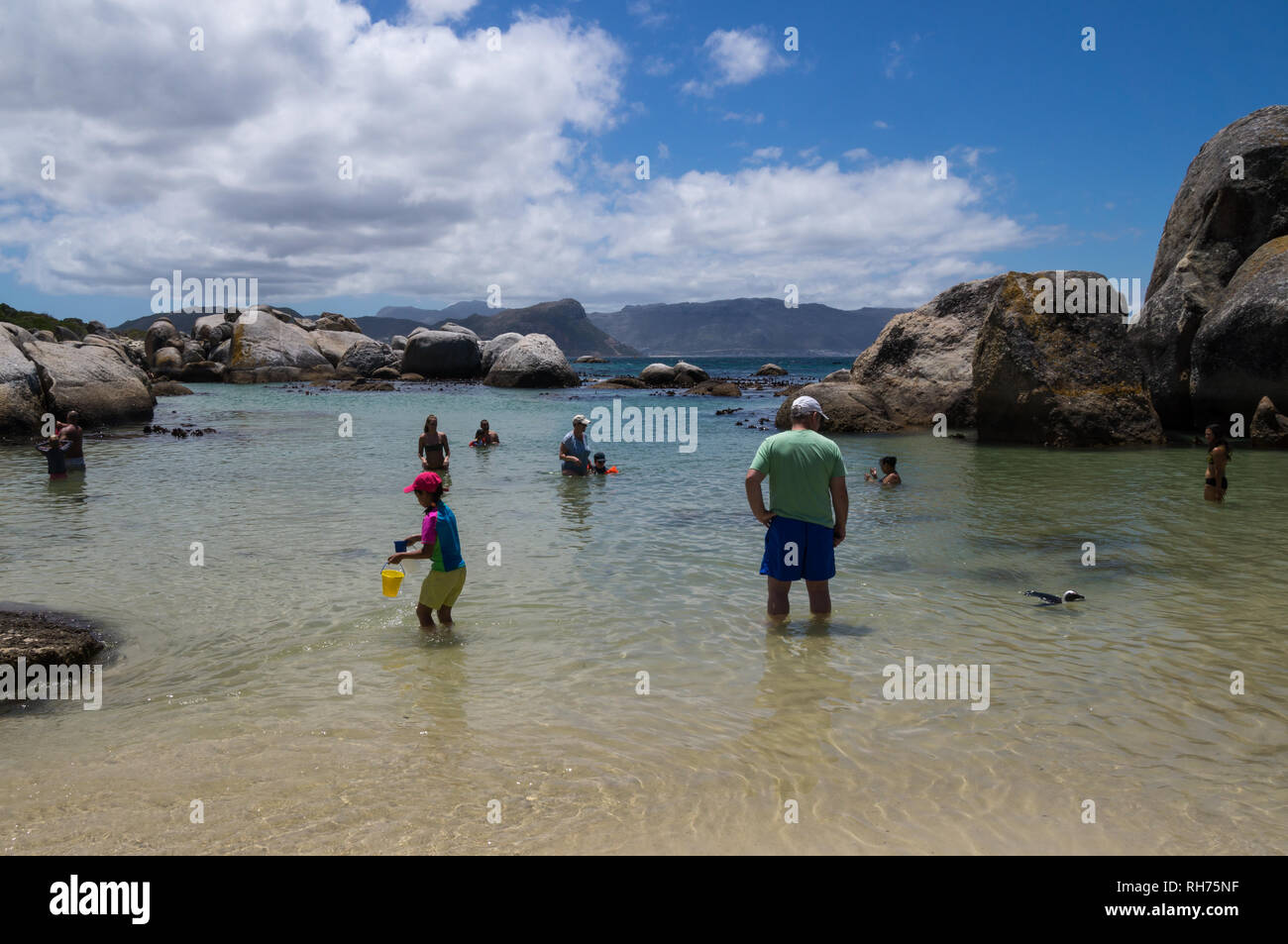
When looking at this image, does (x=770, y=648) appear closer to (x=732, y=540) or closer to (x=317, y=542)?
(x=732, y=540)

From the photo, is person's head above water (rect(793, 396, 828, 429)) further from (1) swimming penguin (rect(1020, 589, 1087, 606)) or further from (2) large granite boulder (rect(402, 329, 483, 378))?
(2) large granite boulder (rect(402, 329, 483, 378))

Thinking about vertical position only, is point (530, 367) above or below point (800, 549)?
above

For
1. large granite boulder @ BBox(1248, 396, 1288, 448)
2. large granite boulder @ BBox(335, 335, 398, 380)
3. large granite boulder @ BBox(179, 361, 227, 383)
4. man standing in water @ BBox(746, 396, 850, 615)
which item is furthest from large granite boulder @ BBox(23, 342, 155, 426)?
large granite boulder @ BBox(1248, 396, 1288, 448)

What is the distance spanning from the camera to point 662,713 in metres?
5.65

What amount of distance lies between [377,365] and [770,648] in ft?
186

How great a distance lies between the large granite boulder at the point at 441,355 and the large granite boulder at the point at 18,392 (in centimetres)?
3631

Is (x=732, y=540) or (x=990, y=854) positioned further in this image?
(x=732, y=540)

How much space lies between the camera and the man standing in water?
274 inches

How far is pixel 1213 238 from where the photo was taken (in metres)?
22.5

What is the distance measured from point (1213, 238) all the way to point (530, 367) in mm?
36542

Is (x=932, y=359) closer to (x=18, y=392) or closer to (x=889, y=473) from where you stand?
(x=889, y=473)

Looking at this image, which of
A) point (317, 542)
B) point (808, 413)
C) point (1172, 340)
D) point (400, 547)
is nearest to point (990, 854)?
point (808, 413)

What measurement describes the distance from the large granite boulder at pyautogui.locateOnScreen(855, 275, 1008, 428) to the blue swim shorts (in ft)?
65.0

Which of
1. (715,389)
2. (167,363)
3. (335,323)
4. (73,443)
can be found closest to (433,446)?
(73,443)
